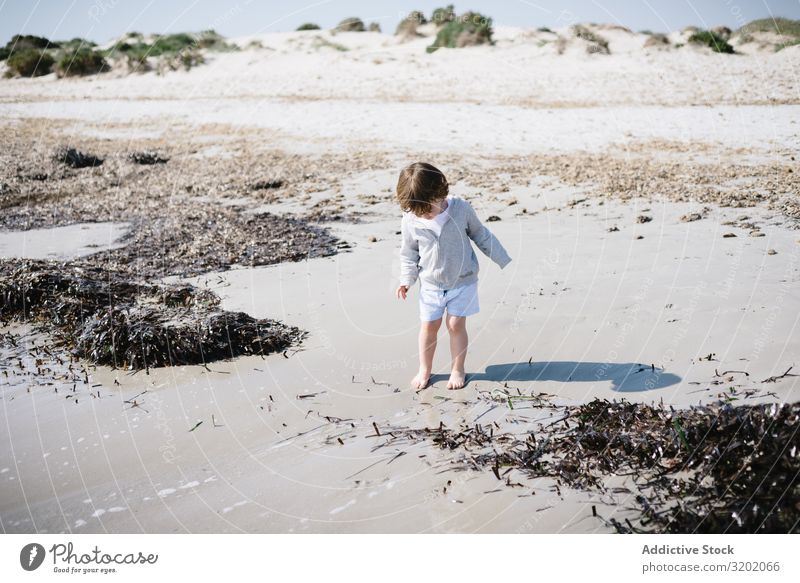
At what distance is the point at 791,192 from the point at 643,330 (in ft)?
12.9

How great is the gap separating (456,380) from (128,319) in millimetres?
2304

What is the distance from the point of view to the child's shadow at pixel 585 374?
362cm

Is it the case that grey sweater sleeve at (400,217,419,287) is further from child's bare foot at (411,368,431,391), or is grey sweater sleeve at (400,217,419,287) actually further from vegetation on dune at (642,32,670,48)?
vegetation on dune at (642,32,670,48)

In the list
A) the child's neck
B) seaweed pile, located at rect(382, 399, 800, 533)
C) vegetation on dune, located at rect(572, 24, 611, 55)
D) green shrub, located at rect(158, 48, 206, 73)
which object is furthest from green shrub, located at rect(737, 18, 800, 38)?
green shrub, located at rect(158, 48, 206, 73)

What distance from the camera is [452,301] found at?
3898 millimetres

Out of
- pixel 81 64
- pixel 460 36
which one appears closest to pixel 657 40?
pixel 460 36

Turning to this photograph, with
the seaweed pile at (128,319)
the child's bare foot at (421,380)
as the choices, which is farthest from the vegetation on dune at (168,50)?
the child's bare foot at (421,380)

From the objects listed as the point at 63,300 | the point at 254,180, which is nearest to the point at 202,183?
the point at 254,180

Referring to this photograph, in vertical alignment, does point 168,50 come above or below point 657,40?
above

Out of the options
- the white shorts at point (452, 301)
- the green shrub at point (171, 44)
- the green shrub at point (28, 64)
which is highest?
the green shrub at point (171, 44)

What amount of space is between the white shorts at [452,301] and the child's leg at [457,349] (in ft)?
0.16

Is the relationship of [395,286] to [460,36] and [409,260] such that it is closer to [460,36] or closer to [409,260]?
[409,260]
